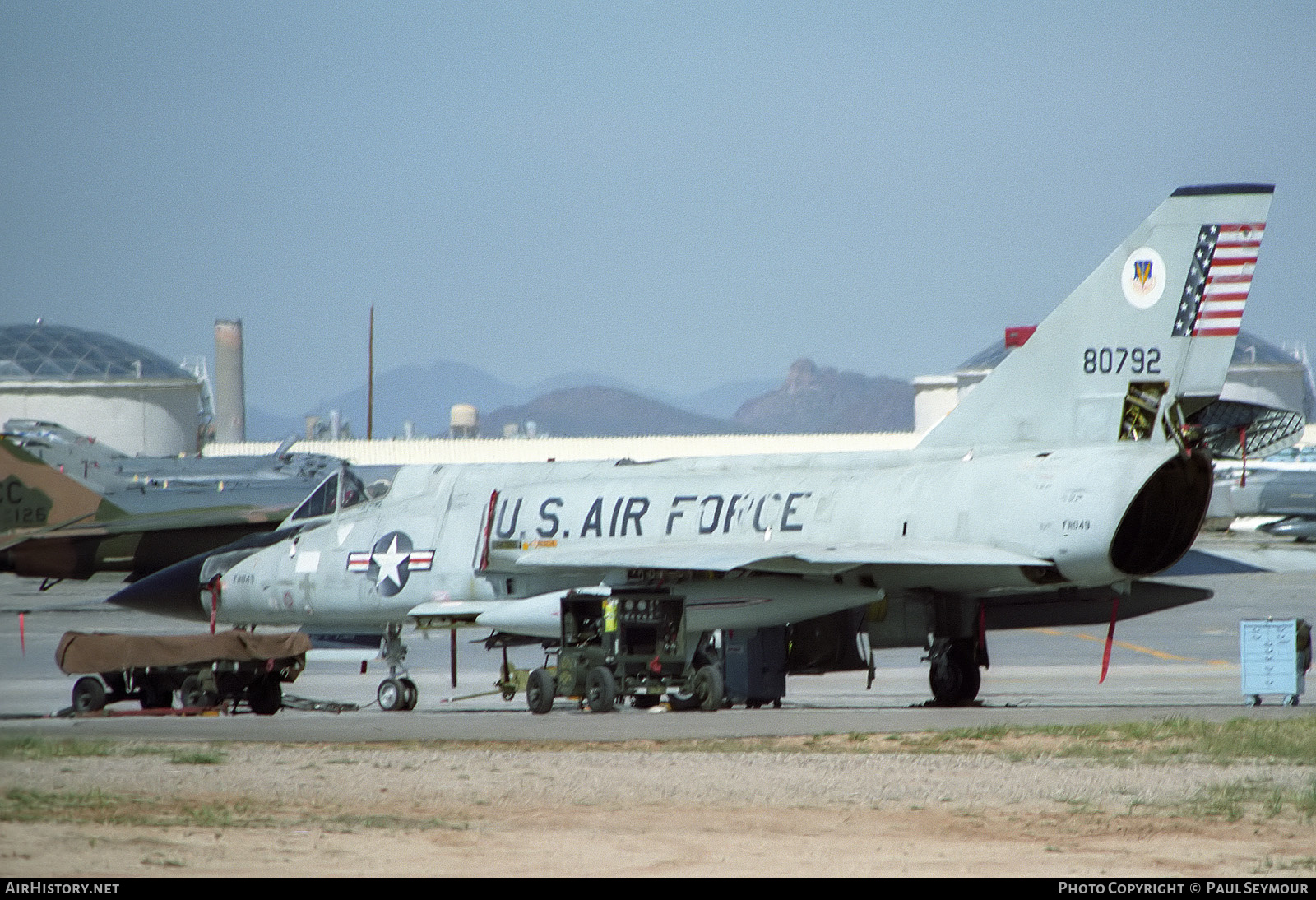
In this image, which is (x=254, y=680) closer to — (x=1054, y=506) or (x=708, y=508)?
(x=708, y=508)

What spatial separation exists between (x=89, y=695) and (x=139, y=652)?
621 millimetres

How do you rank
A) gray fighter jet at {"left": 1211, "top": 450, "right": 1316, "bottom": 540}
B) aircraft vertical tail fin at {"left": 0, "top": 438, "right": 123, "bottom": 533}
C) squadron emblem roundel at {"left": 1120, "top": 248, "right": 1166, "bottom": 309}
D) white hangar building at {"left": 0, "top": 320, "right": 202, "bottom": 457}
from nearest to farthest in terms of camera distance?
squadron emblem roundel at {"left": 1120, "top": 248, "right": 1166, "bottom": 309}
aircraft vertical tail fin at {"left": 0, "top": 438, "right": 123, "bottom": 533}
gray fighter jet at {"left": 1211, "top": 450, "right": 1316, "bottom": 540}
white hangar building at {"left": 0, "top": 320, "right": 202, "bottom": 457}

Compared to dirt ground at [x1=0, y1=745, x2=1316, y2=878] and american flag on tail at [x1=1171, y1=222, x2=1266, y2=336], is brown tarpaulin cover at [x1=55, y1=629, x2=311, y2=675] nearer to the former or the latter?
dirt ground at [x1=0, y1=745, x2=1316, y2=878]

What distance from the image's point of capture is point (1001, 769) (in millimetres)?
9609

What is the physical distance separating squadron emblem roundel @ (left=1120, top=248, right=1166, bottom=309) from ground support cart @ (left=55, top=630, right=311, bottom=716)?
28.5 feet

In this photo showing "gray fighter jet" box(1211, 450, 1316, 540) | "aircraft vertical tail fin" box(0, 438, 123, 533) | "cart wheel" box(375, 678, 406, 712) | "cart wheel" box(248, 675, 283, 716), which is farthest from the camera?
"gray fighter jet" box(1211, 450, 1316, 540)

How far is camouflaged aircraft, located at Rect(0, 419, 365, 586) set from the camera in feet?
86.8

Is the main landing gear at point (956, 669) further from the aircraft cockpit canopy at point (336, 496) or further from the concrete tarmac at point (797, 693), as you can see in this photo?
the aircraft cockpit canopy at point (336, 496)

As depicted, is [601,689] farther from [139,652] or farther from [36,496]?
[36,496]

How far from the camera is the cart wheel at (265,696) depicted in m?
14.8

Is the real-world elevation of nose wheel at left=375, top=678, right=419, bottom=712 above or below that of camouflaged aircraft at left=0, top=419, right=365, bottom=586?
below

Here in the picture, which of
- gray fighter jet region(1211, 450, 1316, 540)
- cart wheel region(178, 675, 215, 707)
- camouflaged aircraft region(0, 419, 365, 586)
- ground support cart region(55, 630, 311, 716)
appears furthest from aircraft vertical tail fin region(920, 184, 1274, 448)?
gray fighter jet region(1211, 450, 1316, 540)

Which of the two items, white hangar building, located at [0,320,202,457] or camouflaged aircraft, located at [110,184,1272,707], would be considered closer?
camouflaged aircraft, located at [110,184,1272,707]

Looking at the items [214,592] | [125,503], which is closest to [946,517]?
[214,592]
